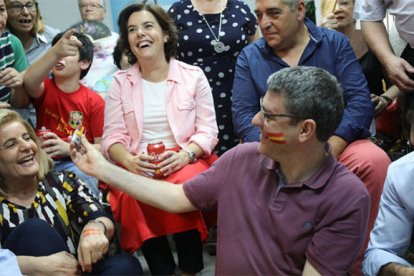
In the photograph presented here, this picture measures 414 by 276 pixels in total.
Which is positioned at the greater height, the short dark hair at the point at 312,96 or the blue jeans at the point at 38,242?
the short dark hair at the point at 312,96

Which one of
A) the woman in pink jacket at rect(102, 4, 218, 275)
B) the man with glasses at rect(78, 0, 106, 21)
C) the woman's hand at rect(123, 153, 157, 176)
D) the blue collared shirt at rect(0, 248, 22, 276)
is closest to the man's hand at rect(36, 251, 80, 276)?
the blue collared shirt at rect(0, 248, 22, 276)

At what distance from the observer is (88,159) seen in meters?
1.88

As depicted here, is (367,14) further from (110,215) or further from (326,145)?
(110,215)

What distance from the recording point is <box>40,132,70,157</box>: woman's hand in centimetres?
254

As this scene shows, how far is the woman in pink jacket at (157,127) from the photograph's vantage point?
2215mm

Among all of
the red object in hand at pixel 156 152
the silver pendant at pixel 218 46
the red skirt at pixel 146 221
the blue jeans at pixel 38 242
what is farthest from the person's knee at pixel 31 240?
the silver pendant at pixel 218 46

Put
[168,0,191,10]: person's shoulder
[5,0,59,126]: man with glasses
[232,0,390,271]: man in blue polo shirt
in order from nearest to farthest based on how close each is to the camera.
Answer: [232,0,390,271]: man in blue polo shirt
[168,0,191,10]: person's shoulder
[5,0,59,126]: man with glasses

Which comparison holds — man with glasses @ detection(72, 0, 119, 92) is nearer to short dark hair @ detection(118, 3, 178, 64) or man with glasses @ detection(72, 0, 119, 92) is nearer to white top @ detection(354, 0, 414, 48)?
short dark hair @ detection(118, 3, 178, 64)

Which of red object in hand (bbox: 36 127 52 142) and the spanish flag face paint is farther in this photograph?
red object in hand (bbox: 36 127 52 142)

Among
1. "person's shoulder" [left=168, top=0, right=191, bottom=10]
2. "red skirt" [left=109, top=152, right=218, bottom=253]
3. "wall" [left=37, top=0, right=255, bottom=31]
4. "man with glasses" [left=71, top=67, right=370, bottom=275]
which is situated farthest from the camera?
"wall" [left=37, top=0, right=255, bottom=31]

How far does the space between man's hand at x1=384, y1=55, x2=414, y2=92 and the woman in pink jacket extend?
763mm

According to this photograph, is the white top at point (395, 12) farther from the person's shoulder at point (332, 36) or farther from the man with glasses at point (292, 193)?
the man with glasses at point (292, 193)

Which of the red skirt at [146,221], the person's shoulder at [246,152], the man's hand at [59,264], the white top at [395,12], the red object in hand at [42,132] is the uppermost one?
the white top at [395,12]

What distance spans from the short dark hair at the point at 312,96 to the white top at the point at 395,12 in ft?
3.00
